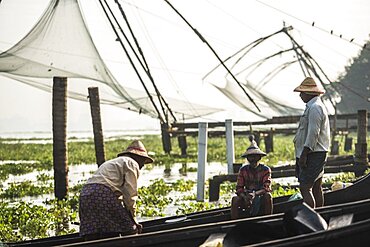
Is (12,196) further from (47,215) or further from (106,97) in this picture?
(106,97)

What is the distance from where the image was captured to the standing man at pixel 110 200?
549 cm

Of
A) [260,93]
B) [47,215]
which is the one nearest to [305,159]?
[47,215]

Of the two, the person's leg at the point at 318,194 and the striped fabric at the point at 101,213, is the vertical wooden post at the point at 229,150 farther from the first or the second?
the striped fabric at the point at 101,213

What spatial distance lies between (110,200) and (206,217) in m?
1.01

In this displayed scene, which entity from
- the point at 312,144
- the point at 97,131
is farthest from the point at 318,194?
the point at 97,131

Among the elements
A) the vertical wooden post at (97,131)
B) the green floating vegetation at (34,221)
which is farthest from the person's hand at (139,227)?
the vertical wooden post at (97,131)

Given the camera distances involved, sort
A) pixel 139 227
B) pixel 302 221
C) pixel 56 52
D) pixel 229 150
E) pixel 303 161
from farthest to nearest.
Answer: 1. pixel 56 52
2. pixel 229 150
3. pixel 303 161
4. pixel 139 227
5. pixel 302 221

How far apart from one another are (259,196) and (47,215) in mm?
3551

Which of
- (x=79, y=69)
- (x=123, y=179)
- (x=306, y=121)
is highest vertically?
(x=79, y=69)

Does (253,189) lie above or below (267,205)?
above

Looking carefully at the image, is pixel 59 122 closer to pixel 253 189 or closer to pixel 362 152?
pixel 362 152

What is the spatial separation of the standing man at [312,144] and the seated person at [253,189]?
31 centimetres

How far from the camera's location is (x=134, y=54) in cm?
1591

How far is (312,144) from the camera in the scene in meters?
6.50
